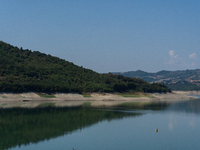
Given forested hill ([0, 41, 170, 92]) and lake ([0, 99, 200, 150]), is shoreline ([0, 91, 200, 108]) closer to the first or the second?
forested hill ([0, 41, 170, 92])

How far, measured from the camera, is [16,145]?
114 feet

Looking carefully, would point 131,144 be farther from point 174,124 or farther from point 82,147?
point 174,124

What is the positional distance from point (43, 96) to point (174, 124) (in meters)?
60.0

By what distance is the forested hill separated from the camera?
105 meters

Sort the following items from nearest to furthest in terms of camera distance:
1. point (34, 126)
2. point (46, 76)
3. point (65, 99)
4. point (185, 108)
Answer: point (34, 126)
point (185, 108)
point (65, 99)
point (46, 76)

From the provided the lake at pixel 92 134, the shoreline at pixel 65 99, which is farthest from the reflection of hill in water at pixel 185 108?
the lake at pixel 92 134

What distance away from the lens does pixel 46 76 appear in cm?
12475

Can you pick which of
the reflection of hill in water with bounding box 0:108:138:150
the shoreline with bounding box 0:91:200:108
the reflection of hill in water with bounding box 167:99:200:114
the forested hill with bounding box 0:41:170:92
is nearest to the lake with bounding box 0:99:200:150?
the reflection of hill in water with bounding box 0:108:138:150

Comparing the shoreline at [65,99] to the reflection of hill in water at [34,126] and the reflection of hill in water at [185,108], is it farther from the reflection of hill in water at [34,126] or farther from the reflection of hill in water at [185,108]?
the reflection of hill in water at [34,126]

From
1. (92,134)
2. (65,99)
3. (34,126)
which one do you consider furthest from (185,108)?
(34,126)

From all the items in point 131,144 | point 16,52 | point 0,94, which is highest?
point 16,52

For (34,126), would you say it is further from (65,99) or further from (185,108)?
(65,99)

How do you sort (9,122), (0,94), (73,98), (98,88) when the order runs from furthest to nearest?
(98,88)
(73,98)
(0,94)
(9,122)

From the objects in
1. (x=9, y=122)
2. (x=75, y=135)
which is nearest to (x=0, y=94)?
(x=9, y=122)
